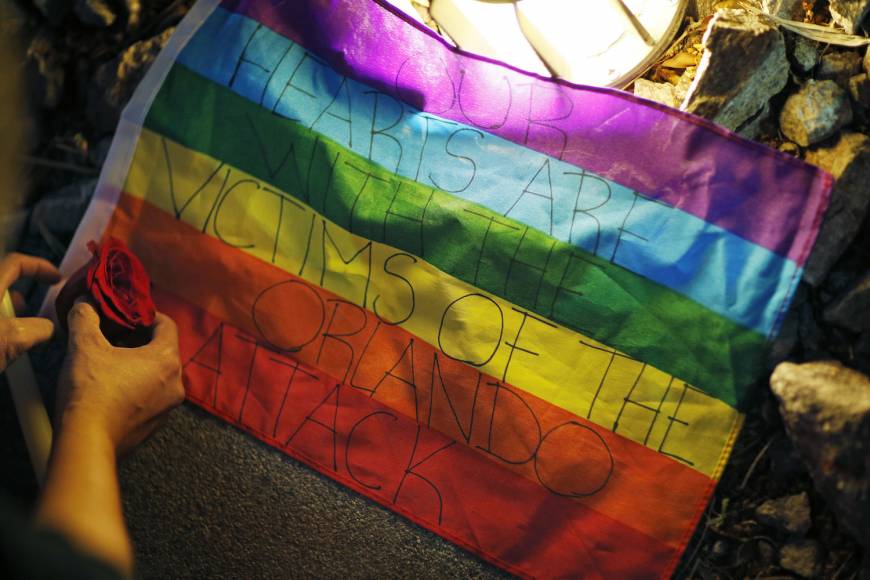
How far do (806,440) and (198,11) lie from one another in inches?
53.9

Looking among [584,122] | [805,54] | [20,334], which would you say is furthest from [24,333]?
[805,54]

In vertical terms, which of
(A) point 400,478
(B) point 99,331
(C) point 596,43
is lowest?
(A) point 400,478

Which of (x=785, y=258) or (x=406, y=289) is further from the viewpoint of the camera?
(x=406, y=289)

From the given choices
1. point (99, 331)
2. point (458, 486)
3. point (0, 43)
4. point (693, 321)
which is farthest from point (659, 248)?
point (0, 43)

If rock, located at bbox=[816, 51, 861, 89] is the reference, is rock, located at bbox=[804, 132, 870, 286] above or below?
below

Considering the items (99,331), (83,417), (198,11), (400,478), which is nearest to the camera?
(83,417)

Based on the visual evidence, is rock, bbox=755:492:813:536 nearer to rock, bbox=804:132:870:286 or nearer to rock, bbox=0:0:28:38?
rock, bbox=804:132:870:286

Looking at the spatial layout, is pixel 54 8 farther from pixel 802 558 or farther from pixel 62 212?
pixel 802 558

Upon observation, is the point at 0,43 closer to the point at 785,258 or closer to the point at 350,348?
the point at 350,348

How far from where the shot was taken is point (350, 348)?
125 cm

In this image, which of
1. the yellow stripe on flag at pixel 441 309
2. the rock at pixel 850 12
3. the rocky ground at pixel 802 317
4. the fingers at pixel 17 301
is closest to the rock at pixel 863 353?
the rocky ground at pixel 802 317

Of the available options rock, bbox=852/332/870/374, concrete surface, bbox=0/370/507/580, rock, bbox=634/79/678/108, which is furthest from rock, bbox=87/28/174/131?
rock, bbox=852/332/870/374

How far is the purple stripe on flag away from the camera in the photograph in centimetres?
113

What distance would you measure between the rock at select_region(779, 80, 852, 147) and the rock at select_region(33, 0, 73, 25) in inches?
59.2
